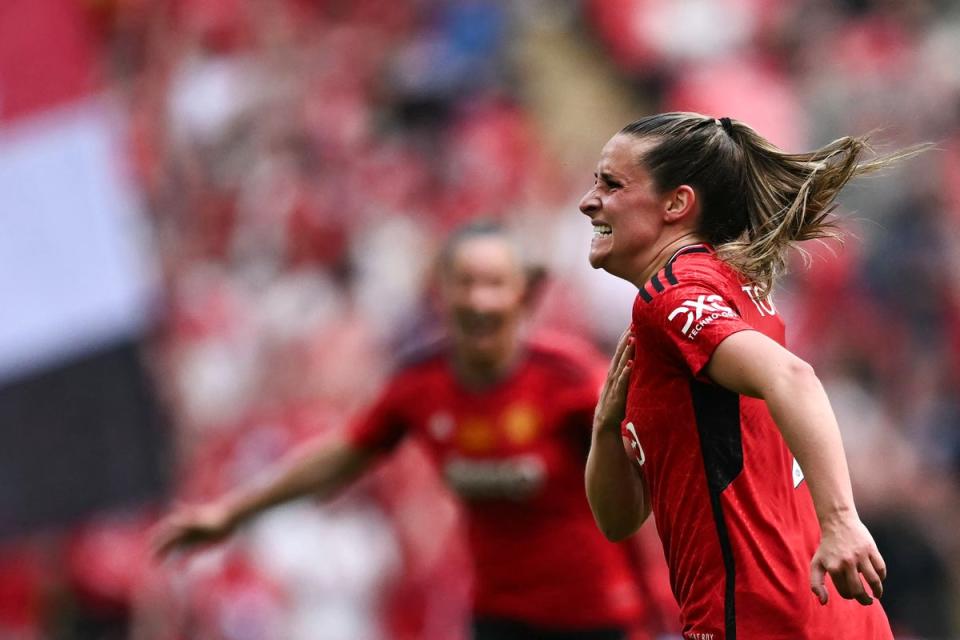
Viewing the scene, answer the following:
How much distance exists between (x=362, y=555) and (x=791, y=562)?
20.7 feet

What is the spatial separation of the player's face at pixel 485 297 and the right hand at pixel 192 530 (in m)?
1.04

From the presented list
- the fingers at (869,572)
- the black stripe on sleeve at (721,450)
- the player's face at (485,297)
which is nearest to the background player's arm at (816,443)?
the fingers at (869,572)

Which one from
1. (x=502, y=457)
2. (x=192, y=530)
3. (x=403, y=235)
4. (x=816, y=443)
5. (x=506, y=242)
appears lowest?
(x=403, y=235)

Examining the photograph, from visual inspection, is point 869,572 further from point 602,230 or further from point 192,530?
point 192,530

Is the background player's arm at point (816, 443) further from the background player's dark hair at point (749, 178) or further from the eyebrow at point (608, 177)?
the eyebrow at point (608, 177)

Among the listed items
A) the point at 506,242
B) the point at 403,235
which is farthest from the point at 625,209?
the point at 403,235

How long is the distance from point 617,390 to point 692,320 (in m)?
0.53

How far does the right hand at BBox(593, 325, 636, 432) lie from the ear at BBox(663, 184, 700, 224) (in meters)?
0.29

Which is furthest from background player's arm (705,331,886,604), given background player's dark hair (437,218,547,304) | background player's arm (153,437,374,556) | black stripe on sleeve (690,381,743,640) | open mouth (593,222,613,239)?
background player's arm (153,437,374,556)

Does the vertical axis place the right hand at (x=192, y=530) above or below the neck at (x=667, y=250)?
below

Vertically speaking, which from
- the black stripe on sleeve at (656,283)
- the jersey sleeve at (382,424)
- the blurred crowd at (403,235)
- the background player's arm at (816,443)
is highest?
the black stripe on sleeve at (656,283)

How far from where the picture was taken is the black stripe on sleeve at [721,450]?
3.40 metres

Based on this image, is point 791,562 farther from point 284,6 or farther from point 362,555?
point 284,6

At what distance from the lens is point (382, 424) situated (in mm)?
6082
